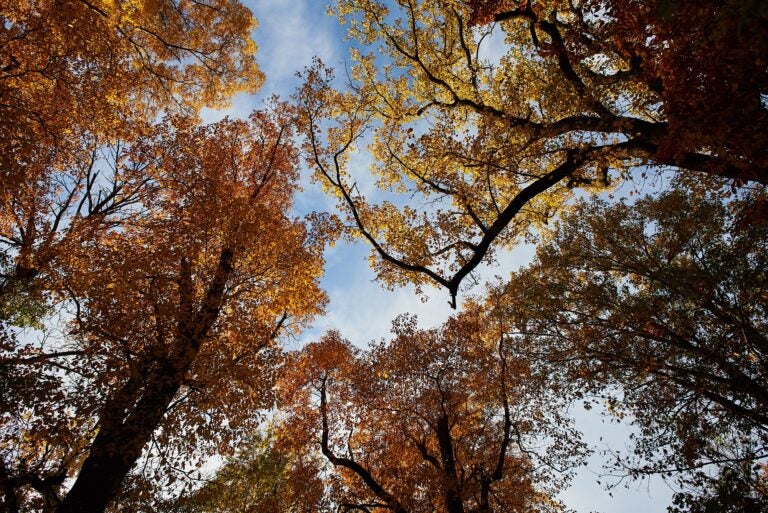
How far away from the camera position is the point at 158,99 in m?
13.8

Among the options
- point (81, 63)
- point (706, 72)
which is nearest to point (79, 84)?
point (81, 63)

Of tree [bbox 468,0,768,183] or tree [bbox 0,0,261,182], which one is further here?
tree [bbox 0,0,261,182]

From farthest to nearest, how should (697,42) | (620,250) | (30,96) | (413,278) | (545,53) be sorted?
(620,250) → (413,278) → (30,96) → (545,53) → (697,42)

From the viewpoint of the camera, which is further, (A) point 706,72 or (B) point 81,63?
(B) point 81,63

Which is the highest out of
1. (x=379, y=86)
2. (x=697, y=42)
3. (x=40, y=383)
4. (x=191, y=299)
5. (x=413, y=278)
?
→ (x=379, y=86)

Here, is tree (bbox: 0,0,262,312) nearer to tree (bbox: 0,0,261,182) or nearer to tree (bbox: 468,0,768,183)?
tree (bbox: 0,0,261,182)

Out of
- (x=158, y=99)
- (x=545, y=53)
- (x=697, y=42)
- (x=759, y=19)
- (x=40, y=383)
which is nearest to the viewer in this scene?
(x=759, y=19)

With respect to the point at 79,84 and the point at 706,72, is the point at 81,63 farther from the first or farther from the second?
the point at 706,72

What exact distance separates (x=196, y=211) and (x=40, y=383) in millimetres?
5151

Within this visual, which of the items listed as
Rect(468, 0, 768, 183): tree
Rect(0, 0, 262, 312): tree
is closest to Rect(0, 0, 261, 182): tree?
Rect(0, 0, 262, 312): tree

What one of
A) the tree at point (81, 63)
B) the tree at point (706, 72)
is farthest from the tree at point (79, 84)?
the tree at point (706, 72)

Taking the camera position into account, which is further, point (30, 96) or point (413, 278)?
point (413, 278)

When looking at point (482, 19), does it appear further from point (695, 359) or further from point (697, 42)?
point (695, 359)

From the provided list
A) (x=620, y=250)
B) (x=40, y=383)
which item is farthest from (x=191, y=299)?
(x=620, y=250)
